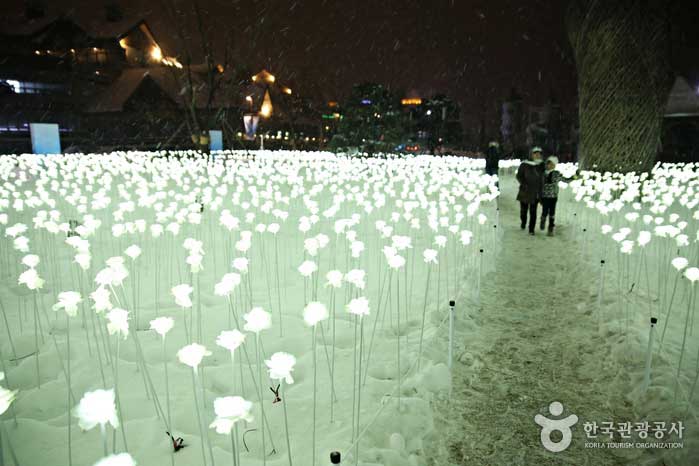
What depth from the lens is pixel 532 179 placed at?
32.0 ft

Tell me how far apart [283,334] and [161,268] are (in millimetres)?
3274

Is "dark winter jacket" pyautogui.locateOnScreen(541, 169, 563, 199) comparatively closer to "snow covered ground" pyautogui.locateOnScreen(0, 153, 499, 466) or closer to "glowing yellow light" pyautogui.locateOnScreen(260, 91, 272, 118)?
"snow covered ground" pyautogui.locateOnScreen(0, 153, 499, 466)

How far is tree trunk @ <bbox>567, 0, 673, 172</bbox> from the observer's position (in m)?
12.7

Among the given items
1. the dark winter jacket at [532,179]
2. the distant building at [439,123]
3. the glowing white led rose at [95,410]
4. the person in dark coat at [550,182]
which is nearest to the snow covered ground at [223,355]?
the glowing white led rose at [95,410]

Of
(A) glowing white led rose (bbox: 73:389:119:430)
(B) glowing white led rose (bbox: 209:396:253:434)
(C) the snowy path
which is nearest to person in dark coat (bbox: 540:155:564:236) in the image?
(C) the snowy path

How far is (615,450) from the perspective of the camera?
10.6 feet

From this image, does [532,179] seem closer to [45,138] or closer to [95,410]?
[95,410]

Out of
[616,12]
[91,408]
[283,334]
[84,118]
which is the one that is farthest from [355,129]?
[91,408]

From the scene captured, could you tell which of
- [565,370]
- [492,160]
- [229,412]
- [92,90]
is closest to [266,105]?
[92,90]

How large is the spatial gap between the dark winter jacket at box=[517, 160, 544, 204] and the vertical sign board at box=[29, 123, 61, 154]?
27698 millimetres

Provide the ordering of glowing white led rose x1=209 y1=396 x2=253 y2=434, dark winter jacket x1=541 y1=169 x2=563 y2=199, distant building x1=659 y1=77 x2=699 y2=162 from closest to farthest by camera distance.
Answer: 1. glowing white led rose x1=209 y1=396 x2=253 y2=434
2. dark winter jacket x1=541 y1=169 x2=563 y2=199
3. distant building x1=659 y1=77 x2=699 y2=162

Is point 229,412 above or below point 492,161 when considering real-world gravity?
below

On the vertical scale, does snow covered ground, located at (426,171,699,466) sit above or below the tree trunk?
below

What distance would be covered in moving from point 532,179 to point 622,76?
6320 millimetres
